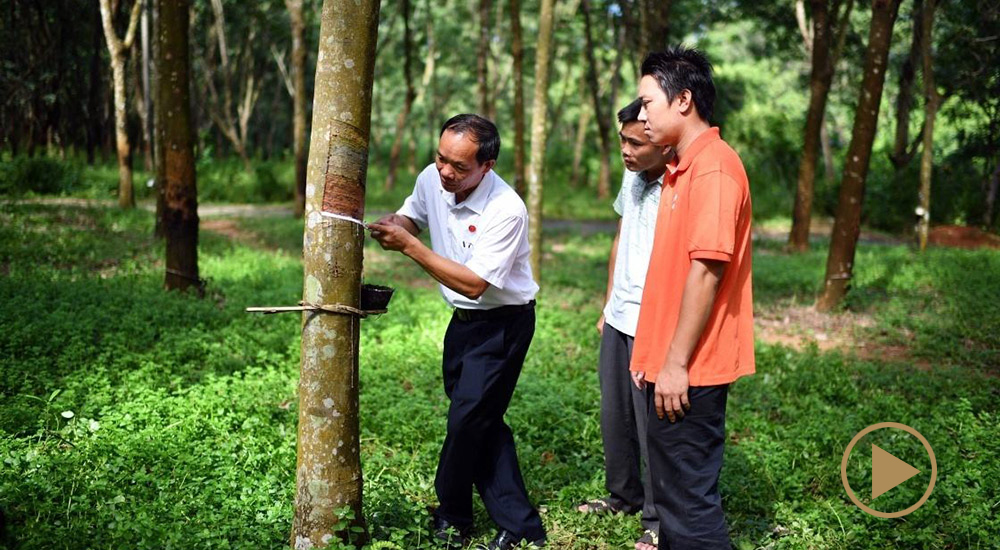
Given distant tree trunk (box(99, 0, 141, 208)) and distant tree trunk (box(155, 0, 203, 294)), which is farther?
distant tree trunk (box(99, 0, 141, 208))

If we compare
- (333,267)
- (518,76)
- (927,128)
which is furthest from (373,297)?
(927,128)

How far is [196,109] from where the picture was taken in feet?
104

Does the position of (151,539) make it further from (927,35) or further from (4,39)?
(4,39)

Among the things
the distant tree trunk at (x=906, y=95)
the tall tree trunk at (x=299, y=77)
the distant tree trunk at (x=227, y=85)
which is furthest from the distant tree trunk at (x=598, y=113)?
the distant tree trunk at (x=227, y=85)

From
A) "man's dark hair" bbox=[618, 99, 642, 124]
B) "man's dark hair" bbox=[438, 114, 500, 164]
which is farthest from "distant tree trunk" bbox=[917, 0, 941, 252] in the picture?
"man's dark hair" bbox=[438, 114, 500, 164]

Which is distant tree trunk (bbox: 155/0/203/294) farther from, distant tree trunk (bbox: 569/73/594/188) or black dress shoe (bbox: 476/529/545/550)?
distant tree trunk (bbox: 569/73/594/188)

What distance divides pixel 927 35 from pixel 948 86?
17.8ft

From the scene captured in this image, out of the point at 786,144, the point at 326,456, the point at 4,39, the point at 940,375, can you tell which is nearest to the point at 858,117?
the point at 940,375

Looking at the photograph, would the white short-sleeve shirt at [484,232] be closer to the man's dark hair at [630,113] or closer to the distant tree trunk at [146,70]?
the man's dark hair at [630,113]

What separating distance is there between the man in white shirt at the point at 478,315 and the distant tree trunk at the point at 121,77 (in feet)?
40.7

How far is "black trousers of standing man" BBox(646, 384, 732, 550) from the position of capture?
9.96ft

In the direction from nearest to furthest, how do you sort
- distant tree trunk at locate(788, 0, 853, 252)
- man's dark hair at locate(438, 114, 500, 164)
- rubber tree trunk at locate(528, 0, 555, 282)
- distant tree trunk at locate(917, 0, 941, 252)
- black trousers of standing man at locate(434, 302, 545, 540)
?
man's dark hair at locate(438, 114, 500, 164) < black trousers of standing man at locate(434, 302, 545, 540) < rubber tree trunk at locate(528, 0, 555, 282) < distant tree trunk at locate(788, 0, 853, 252) < distant tree trunk at locate(917, 0, 941, 252)

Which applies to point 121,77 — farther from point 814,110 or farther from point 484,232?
point 484,232

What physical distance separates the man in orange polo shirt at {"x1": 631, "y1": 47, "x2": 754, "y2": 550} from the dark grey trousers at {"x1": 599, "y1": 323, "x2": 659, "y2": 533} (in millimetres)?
789
